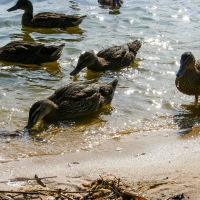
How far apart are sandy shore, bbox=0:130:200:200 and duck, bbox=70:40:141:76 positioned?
3.12 m

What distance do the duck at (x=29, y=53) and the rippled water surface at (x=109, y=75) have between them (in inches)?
6.1

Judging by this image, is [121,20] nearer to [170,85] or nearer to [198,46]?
[198,46]

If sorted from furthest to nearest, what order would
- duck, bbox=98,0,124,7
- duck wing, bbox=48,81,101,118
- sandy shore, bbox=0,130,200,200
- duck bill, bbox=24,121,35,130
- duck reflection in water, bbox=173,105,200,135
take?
1. duck, bbox=98,0,124,7
2. duck wing, bbox=48,81,101,118
3. duck reflection in water, bbox=173,105,200,135
4. duck bill, bbox=24,121,35,130
5. sandy shore, bbox=0,130,200,200

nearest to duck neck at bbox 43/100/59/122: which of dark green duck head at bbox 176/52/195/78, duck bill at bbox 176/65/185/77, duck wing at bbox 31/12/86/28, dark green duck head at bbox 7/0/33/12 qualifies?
duck bill at bbox 176/65/185/77

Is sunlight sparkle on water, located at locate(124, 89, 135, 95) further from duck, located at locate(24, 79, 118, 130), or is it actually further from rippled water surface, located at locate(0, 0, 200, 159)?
duck, located at locate(24, 79, 118, 130)

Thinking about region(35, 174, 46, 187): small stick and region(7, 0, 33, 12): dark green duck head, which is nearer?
region(35, 174, 46, 187): small stick

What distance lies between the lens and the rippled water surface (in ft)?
23.6

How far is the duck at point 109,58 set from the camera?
32.4 feet

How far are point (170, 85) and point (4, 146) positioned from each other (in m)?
3.64

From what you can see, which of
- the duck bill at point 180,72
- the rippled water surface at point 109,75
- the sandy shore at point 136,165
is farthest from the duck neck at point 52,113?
the duck bill at point 180,72

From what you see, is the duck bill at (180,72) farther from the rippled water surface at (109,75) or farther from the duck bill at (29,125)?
the duck bill at (29,125)

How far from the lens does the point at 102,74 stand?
1023 cm

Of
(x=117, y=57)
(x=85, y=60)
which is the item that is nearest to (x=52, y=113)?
(x=85, y=60)

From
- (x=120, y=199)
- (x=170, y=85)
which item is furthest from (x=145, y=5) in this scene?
(x=120, y=199)
